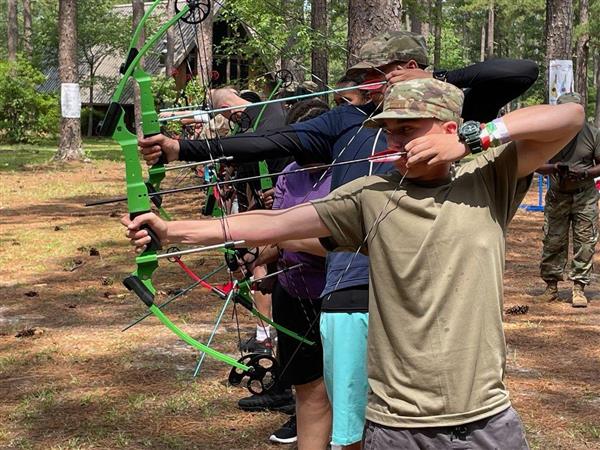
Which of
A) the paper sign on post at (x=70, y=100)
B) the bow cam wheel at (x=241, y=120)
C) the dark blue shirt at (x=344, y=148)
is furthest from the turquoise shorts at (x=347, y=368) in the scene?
the paper sign on post at (x=70, y=100)

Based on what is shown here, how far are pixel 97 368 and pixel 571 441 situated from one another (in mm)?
2991

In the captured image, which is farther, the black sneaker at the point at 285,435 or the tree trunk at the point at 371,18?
the tree trunk at the point at 371,18

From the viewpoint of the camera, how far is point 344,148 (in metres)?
3.10

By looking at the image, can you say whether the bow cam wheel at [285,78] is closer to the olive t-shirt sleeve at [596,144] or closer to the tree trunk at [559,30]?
the olive t-shirt sleeve at [596,144]

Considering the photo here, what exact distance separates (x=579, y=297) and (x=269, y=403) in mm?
3767

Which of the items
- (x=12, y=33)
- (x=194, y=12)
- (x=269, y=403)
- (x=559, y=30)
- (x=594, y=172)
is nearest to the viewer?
(x=194, y=12)

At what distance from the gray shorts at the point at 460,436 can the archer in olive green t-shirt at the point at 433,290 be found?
0.02m

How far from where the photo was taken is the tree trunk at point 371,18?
20.9 feet

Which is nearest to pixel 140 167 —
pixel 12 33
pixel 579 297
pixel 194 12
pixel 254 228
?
pixel 254 228

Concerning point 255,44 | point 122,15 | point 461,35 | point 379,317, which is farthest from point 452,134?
point 461,35

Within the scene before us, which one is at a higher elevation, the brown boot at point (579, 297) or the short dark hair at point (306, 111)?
the short dark hair at point (306, 111)

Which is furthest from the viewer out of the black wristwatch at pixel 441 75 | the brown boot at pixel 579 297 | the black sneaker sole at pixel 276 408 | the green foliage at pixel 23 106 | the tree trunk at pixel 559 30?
the green foliage at pixel 23 106

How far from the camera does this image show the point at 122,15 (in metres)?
50.4

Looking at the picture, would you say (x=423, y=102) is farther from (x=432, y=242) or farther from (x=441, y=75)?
(x=441, y=75)
